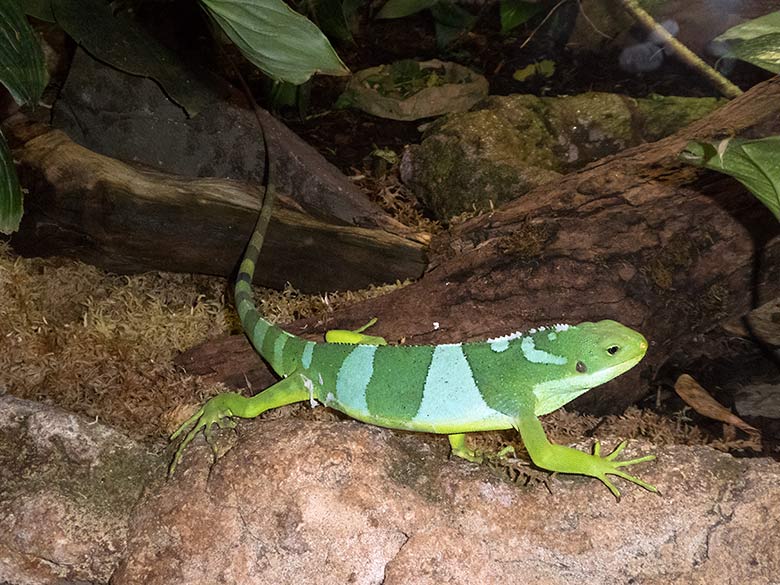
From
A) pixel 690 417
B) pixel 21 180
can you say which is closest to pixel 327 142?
pixel 21 180

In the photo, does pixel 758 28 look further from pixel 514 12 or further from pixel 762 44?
pixel 514 12

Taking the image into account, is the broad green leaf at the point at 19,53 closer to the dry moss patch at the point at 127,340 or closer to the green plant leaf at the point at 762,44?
the dry moss patch at the point at 127,340

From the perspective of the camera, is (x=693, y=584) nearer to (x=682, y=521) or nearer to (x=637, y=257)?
(x=682, y=521)

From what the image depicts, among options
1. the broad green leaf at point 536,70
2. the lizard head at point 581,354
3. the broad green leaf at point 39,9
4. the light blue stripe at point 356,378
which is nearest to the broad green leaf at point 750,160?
the lizard head at point 581,354

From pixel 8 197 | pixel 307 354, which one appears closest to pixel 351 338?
pixel 307 354

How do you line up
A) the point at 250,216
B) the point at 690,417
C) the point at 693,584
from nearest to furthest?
1. the point at 693,584
2. the point at 690,417
3. the point at 250,216

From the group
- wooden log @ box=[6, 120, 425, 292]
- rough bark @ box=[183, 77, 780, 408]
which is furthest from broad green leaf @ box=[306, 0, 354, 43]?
rough bark @ box=[183, 77, 780, 408]
